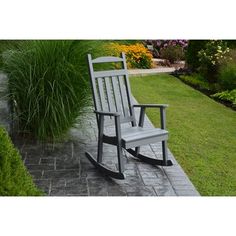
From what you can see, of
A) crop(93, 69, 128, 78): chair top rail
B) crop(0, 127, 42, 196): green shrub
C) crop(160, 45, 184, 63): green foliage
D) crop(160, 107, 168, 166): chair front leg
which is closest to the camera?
crop(0, 127, 42, 196): green shrub

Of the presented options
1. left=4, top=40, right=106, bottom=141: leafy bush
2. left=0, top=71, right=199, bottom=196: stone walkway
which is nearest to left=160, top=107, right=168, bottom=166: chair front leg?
left=0, top=71, right=199, bottom=196: stone walkway

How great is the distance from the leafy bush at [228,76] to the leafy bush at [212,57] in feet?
1.84

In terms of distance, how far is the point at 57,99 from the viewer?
5.00 meters

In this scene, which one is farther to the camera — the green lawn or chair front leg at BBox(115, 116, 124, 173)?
the green lawn

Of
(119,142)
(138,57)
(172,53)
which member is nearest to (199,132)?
(119,142)

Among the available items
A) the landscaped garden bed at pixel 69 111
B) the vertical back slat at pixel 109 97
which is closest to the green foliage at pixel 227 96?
the landscaped garden bed at pixel 69 111

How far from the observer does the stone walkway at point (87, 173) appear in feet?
12.8

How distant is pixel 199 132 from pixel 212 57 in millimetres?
4092

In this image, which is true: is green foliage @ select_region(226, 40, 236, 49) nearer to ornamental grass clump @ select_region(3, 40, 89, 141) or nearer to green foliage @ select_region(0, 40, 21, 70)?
ornamental grass clump @ select_region(3, 40, 89, 141)

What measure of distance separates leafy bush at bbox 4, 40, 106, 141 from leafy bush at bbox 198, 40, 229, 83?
512 cm

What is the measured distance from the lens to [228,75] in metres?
8.75

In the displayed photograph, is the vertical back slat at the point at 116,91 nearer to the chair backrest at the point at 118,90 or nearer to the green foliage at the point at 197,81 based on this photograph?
the chair backrest at the point at 118,90

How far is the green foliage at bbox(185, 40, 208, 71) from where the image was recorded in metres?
10.5

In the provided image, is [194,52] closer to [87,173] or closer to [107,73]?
[107,73]
